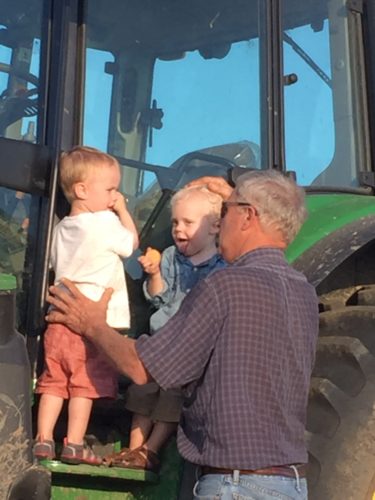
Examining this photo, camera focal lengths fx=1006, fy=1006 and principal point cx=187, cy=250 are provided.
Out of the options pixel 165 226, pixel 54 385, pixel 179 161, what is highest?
pixel 179 161

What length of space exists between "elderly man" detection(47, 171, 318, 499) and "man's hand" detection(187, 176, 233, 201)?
24.1 inches

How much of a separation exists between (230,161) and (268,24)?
57 cm

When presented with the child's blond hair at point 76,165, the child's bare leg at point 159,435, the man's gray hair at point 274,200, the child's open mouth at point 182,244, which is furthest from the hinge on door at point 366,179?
the child's bare leg at point 159,435

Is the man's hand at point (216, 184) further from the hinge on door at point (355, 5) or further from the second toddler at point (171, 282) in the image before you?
the hinge on door at point (355, 5)

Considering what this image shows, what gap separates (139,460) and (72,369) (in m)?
0.35

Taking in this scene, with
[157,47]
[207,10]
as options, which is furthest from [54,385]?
[207,10]

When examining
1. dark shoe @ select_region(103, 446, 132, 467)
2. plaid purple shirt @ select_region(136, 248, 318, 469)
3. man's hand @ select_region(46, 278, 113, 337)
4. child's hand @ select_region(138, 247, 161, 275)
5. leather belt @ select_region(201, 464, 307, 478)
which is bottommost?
leather belt @ select_region(201, 464, 307, 478)

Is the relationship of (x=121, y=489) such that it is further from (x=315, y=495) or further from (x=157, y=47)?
(x=157, y=47)

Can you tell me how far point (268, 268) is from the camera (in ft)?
8.79

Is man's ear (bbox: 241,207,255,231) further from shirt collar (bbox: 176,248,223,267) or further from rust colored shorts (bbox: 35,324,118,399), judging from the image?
rust colored shorts (bbox: 35,324,118,399)

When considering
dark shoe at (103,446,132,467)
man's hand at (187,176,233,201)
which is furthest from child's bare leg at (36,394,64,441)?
man's hand at (187,176,233,201)

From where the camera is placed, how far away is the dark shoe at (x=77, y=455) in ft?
9.73

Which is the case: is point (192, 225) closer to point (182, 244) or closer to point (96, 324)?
point (182, 244)

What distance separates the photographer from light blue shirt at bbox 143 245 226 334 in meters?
3.21
